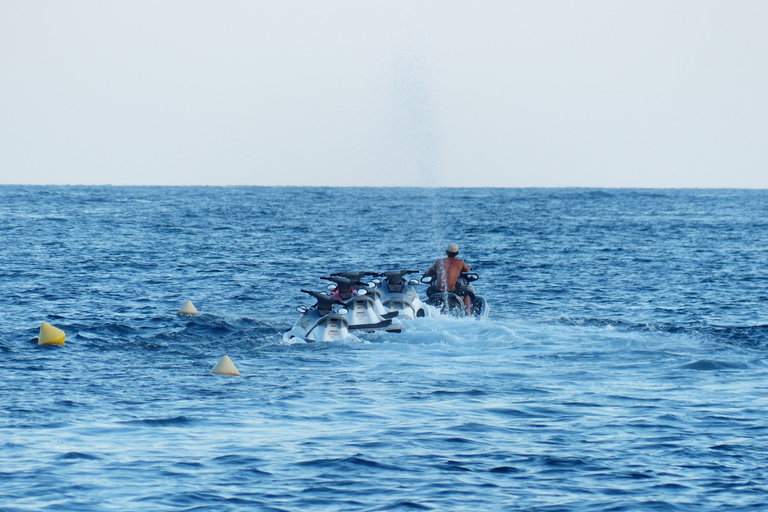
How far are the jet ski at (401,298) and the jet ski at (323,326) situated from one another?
1847mm

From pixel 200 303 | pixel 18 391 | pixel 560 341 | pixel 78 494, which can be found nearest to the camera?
pixel 78 494

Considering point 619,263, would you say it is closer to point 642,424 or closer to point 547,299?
point 547,299

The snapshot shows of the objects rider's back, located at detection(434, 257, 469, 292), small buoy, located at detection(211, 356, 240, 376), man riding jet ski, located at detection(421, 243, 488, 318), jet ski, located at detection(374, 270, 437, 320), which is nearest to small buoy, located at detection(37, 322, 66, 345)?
small buoy, located at detection(211, 356, 240, 376)

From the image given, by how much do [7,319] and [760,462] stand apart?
56.8 ft

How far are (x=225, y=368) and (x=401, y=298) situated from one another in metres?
6.59

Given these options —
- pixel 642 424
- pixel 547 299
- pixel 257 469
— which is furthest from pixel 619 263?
pixel 257 469

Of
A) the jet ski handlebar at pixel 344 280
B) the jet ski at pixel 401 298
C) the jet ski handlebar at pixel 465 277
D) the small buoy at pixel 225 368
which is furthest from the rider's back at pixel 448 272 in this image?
the small buoy at pixel 225 368

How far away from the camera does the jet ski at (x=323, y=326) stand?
1825 centimetres

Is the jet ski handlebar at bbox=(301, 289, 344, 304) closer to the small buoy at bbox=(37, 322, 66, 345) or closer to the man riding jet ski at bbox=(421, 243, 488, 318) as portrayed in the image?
the man riding jet ski at bbox=(421, 243, 488, 318)

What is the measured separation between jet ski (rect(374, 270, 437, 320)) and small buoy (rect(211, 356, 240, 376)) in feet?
19.1

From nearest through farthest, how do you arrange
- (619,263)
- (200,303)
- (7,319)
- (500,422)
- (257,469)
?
(257,469)
(500,422)
(7,319)
(200,303)
(619,263)

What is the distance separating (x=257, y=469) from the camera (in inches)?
394

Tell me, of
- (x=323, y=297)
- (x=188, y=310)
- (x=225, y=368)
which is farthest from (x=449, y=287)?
(x=225, y=368)

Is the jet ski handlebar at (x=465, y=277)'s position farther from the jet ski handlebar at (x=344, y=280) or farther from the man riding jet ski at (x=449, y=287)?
the jet ski handlebar at (x=344, y=280)
